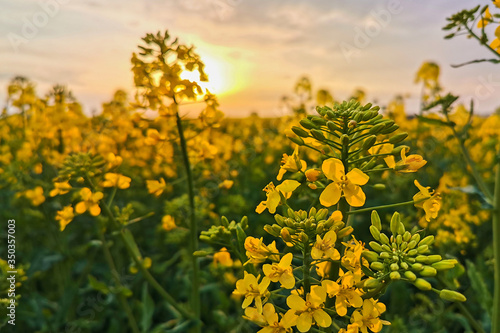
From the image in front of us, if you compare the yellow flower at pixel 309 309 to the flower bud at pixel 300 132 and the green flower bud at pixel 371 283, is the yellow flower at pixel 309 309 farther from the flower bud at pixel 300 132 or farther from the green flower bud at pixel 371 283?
the flower bud at pixel 300 132

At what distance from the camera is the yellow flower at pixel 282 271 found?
1.16 m

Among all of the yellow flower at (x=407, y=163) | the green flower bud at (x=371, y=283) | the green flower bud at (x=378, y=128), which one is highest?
the green flower bud at (x=378, y=128)

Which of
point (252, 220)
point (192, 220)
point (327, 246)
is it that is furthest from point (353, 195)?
point (252, 220)

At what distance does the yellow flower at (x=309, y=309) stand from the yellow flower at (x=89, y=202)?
1.38 m

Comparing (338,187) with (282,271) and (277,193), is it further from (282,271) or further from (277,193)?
(282,271)

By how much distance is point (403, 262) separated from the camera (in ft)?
3.86

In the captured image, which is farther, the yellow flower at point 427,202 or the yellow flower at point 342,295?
the yellow flower at point 427,202

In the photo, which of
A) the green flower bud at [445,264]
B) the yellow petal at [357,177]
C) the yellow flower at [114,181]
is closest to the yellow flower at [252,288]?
the yellow petal at [357,177]

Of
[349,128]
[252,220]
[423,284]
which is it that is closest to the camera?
[423,284]

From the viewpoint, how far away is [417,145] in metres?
5.31

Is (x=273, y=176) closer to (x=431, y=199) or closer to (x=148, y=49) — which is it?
(x=148, y=49)

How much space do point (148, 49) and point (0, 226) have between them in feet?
12.0

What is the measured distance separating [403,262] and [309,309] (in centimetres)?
33

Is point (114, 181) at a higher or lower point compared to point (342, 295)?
higher
